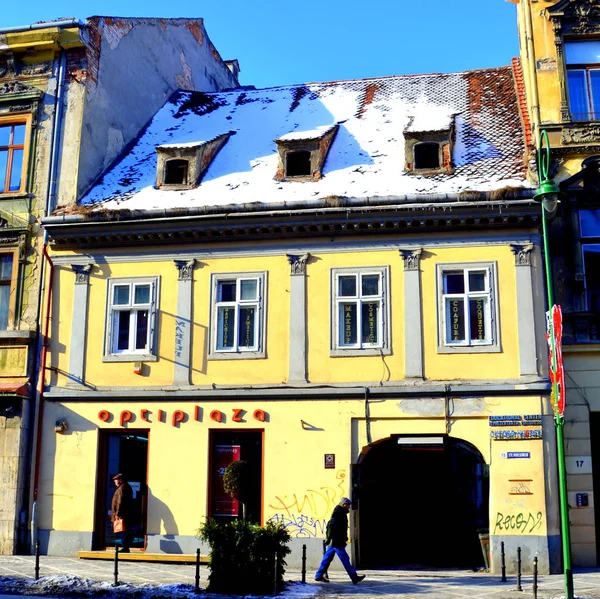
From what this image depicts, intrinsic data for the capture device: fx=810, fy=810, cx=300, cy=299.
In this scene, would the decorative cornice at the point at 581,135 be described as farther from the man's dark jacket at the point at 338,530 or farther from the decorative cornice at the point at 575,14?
the man's dark jacket at the point at 338,530

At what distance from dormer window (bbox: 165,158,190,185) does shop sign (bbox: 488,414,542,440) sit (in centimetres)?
932

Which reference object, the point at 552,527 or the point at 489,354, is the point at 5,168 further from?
the point at 552,527

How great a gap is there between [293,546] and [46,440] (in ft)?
19.1

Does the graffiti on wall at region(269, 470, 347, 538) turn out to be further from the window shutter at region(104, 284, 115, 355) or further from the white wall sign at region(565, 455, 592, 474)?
the window shutter at region(104, 284, 115, 355)

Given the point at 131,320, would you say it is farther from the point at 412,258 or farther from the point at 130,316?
the point at 412,258

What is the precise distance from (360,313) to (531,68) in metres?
6.92

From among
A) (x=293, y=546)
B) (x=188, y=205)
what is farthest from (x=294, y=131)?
(x=293, y=546)

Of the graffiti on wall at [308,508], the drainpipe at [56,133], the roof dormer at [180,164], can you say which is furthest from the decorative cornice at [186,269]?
the graffiti on wall at [308,508]

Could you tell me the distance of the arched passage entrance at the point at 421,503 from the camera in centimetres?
1695

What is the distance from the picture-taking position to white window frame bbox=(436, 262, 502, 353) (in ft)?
53.2

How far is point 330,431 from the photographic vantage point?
53.6ft

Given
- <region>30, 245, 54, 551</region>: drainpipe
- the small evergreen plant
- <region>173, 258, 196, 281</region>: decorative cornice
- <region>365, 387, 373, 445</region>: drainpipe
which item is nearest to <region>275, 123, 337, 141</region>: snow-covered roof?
<region>173, 258, 196, 281</region>: decorative cornice

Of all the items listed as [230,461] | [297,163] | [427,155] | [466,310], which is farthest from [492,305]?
[230,461]

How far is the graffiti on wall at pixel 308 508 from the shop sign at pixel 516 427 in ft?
10.2
